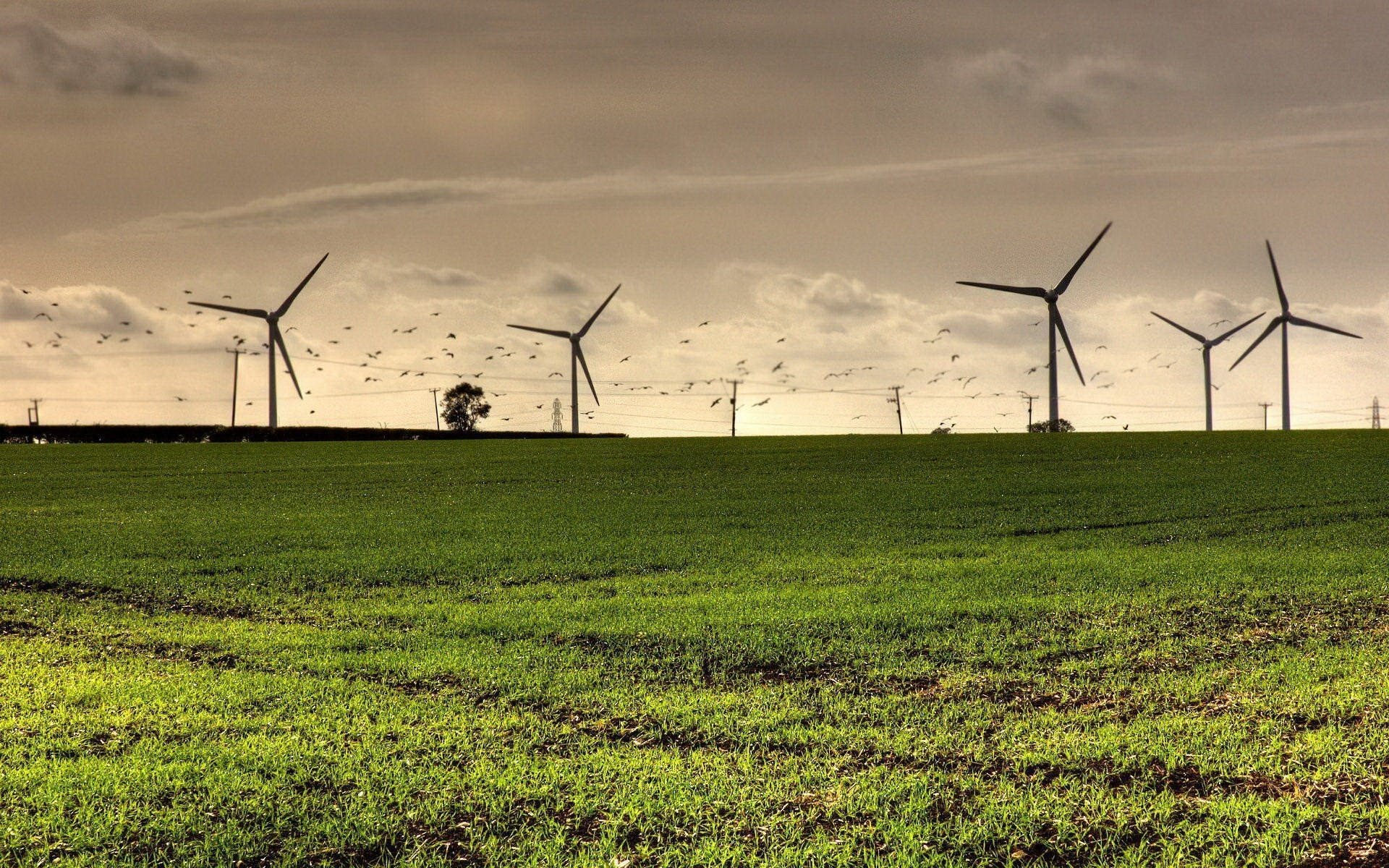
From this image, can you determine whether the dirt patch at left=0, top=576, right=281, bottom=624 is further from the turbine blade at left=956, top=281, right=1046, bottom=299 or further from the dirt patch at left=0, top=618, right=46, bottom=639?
the turbine blade at left=956, top=281, right=1046, bottom=299

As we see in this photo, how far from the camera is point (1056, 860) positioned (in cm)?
789

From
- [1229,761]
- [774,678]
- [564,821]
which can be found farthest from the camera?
[774,678]

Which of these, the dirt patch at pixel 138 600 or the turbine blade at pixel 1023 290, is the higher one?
the turbine blade at pixel 1023 290

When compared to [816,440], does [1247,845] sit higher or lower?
lower

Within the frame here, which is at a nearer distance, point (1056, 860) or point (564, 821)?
point (1056, 860)

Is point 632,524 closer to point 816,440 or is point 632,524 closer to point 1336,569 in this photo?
point 1336,569

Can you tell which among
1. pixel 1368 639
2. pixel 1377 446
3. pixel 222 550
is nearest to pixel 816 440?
pixel 1377 446

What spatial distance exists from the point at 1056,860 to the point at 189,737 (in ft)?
26.7

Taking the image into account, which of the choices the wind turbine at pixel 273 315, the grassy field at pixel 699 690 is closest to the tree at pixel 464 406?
the wind turbine at pixel 273 315

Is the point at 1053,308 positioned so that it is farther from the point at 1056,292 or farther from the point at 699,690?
the point at 699,690

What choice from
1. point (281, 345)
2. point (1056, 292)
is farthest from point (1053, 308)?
point (281, 345)

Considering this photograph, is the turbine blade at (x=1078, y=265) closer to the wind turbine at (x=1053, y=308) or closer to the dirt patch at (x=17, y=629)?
the wind turbine at (x=1053, y=308)

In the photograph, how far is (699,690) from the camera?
41.0 feet

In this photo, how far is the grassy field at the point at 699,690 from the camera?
836 centimetres
